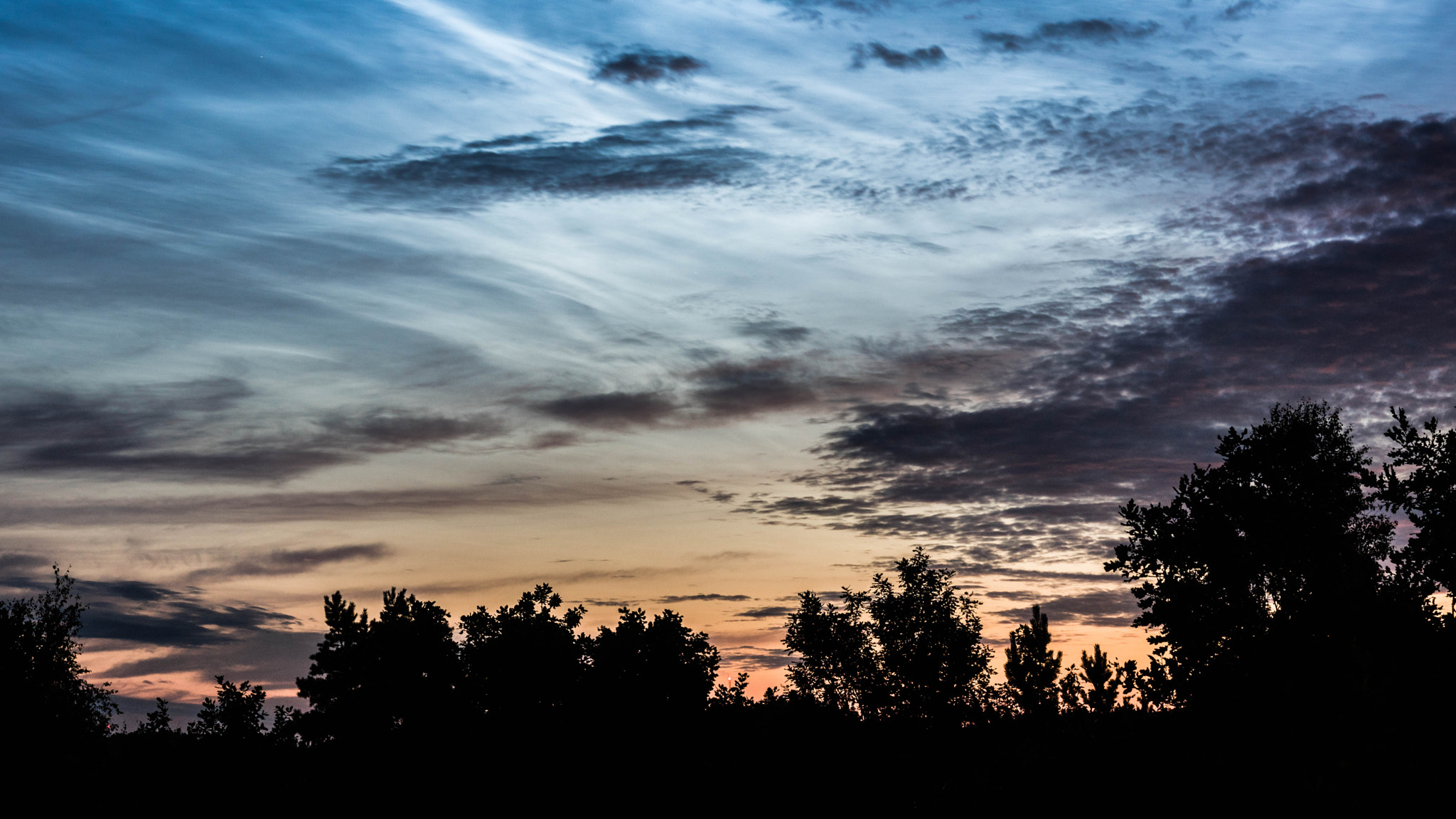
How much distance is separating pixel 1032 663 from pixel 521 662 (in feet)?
167

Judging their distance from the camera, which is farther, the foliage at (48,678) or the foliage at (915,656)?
the foliage at (915,656)

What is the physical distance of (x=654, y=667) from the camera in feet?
202

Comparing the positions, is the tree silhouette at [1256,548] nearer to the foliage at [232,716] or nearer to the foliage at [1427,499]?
the foliage at [1427,499]

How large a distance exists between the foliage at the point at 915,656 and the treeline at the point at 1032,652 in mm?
134

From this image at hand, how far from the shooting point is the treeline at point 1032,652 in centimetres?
3262

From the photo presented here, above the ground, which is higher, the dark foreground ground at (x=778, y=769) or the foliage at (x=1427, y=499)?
the foliage at (x=1427, y=499)

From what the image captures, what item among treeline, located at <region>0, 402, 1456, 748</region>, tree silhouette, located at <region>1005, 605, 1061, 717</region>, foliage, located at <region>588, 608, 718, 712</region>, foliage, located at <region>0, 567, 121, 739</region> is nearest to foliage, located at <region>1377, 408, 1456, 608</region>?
treeline, located at <region>0, 402, 1456, 748</region>

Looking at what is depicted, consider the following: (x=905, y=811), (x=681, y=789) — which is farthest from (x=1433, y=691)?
(x=681, y=789)

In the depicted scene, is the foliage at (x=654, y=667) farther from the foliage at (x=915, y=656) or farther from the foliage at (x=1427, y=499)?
the foliage at (x=1427, y=499)

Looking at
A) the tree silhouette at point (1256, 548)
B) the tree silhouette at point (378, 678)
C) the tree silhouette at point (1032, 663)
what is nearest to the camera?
the tree silhouette at point (1032, 663)

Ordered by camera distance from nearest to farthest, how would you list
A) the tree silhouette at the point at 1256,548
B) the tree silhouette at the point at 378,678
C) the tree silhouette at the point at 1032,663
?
the tree silhouette at the point at 1032,663 < the tree silhouette at the point at 1256,548 < the tree silhouette at the point at 378,678

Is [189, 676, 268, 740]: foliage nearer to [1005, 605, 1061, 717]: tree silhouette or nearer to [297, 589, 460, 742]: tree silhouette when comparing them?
[297, 589, 460, 742]: tree silhouette

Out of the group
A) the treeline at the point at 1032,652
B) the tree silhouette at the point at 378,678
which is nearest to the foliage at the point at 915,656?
the treeline at the point at 1032,652

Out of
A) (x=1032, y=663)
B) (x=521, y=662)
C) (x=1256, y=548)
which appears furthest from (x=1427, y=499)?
(x=521, y=662)
